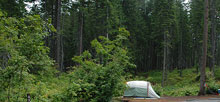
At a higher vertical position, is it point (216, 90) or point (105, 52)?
point (105, 52)

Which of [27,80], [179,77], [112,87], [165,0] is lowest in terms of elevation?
[179,77]

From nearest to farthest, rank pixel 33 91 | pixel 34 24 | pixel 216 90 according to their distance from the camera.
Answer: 1. pixel 34 24
2. pixel 33 91
3. pixel 216 90

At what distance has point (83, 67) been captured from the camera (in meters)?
9.48

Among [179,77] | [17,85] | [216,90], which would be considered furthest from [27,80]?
[179,77]

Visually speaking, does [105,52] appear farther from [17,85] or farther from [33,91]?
[17,85]

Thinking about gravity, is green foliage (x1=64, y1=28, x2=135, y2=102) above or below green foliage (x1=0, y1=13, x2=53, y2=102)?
below

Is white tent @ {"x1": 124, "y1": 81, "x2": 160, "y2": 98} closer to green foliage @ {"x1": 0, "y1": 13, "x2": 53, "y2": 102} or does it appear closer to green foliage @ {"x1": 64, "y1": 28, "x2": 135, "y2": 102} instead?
green foliage @ {"x1": 64, "y1": 28, "x2": 135, "y2": 102}

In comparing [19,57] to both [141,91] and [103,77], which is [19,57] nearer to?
[103,77]

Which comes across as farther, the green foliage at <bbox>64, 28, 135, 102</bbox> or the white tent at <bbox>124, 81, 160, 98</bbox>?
the white tent at <bbox>124, 81, 160, 98</bbox>

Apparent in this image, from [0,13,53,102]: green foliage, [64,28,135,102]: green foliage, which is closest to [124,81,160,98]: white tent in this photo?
[64,28,135,102]: green foliage

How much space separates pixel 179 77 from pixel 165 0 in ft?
43.5

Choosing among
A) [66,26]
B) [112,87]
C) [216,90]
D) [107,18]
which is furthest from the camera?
[66,26]

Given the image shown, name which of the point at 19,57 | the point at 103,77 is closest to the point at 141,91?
the point at 103,77

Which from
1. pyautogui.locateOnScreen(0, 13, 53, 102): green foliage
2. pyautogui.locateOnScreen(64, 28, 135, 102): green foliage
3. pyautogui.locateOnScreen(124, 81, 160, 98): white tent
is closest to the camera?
pyautogui.locateOnScreen(0, 13, 53, 102): green foliage
